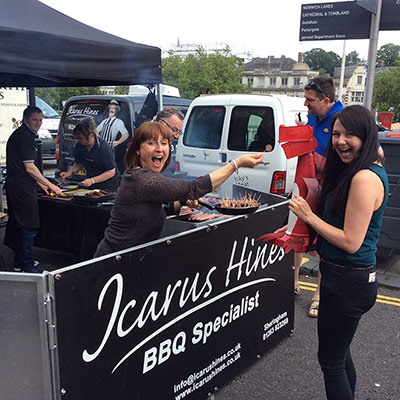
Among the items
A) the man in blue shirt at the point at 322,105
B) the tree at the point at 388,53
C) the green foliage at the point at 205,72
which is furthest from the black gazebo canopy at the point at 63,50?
the tree at the point at 388,53

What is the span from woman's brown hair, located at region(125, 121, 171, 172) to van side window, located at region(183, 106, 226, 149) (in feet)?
14.8

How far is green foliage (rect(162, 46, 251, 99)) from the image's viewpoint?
49094mm

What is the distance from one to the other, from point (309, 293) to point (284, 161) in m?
2.17

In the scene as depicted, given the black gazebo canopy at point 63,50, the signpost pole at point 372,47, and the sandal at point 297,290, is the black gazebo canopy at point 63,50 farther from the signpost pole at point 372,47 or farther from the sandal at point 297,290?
the signpost pole at point 372,47

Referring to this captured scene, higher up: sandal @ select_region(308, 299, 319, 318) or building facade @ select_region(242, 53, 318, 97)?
building facade @ select_region(242, 53, 318, 97)

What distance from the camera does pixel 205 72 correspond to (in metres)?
50.1

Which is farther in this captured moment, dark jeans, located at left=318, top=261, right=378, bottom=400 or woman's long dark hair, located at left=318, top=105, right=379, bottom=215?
dark jeans, located at left=318, top=261, right=378, bottom=400

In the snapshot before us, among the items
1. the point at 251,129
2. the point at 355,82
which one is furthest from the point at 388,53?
the point at 251,129

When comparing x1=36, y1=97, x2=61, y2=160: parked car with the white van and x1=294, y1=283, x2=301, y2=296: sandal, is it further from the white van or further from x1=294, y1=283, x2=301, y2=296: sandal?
x1=294, y1=283, x2=301, y2=296: sandal

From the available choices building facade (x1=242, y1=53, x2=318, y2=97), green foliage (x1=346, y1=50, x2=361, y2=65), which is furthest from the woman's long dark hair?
green foliage (x1=346, y1=50, x2=361, y2=65)

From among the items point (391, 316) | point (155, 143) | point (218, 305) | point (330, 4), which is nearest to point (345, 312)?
point (218, 305)

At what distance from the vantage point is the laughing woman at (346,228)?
2100mm

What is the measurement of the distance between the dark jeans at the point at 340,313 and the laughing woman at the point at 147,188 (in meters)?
0.78

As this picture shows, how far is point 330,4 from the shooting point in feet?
23.3
